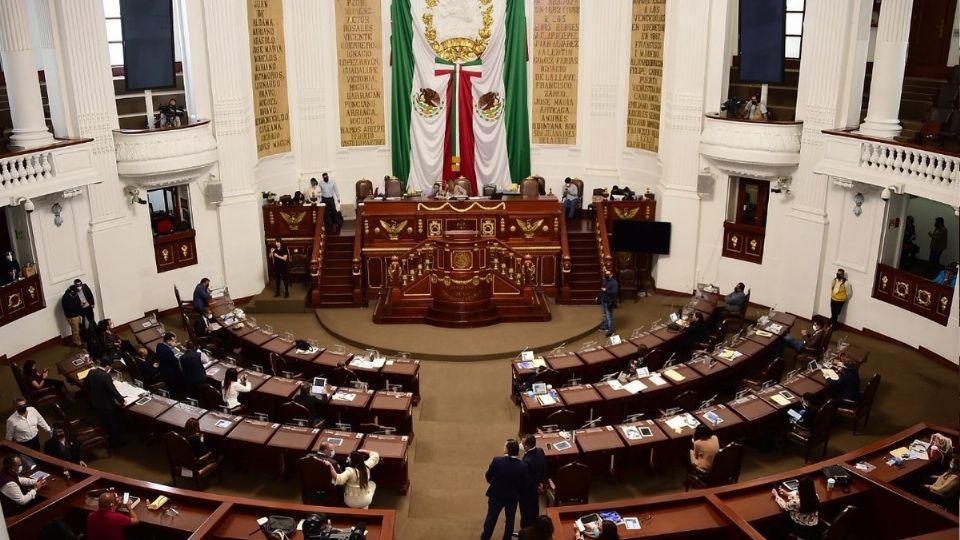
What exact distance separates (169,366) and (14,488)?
3.98 meters

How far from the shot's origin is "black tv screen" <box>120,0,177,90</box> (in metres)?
16.9

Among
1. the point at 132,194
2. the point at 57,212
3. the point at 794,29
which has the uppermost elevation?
the point at 794,29

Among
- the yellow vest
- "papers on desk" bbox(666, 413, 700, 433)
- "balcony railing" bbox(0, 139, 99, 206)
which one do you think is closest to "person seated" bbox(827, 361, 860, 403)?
"papers on desk" bbox(666, 413, 700, 433)

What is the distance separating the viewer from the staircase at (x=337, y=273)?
743 inches

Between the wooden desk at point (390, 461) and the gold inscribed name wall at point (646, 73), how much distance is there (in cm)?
1151

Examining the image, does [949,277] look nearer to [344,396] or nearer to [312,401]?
[344,396]

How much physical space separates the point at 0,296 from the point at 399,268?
7.59 m

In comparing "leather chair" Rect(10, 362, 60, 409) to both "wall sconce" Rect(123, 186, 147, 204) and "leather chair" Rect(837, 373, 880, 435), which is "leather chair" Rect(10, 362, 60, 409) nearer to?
"wall sconce" Rect(123, 186, 147, 204)

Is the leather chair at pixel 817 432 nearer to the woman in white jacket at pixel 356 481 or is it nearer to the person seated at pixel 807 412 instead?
the person seated at pixel 807 412

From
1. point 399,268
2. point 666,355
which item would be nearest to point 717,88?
point 666,355

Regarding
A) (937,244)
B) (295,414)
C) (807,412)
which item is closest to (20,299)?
(295,414)

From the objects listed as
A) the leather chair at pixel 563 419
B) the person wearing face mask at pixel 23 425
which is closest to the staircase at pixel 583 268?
the leather chair at pixel 563 419

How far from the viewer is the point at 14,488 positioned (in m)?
9.64

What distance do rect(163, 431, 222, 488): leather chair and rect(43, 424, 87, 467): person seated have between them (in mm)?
1074
